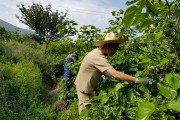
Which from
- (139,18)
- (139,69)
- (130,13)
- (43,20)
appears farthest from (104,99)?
(43,20)

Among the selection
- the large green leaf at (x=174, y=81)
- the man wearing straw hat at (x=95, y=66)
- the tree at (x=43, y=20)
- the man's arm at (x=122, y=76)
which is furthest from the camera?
the tree at (x=43, y=20)

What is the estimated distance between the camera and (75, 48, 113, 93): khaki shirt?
3.54 m

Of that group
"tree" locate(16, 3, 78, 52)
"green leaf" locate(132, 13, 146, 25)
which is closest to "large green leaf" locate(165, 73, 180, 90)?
"green leaf" locate(132, 13, 146, 25)

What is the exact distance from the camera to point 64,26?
4852 mm

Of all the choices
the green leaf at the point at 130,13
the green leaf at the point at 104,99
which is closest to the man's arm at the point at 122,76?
the green leaf at the point at 104,99

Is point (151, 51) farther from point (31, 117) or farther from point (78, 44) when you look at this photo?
point (31, 117)

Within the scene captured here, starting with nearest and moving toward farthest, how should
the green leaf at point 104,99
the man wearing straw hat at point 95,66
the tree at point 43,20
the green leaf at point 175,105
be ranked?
1. the green leaf at point 175,105
2. the green leaf at point 104,99
3. the man wearing straw hat at point 95,66
4. the tree at point 43,20

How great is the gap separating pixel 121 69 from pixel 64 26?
1.53 m

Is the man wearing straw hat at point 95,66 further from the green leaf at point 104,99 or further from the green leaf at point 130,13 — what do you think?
the green leaf at point 130,13

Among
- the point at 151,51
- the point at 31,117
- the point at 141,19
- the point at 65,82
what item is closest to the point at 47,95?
the point at 31,117

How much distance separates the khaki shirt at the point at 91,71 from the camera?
3541mm

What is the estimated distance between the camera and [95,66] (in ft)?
11.9

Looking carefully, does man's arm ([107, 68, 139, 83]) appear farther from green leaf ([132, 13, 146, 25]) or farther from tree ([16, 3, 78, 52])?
tree ([16, 3, 78, 52])

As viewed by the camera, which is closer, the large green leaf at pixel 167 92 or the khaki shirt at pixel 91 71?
the large green leaf at pixel 167 92
